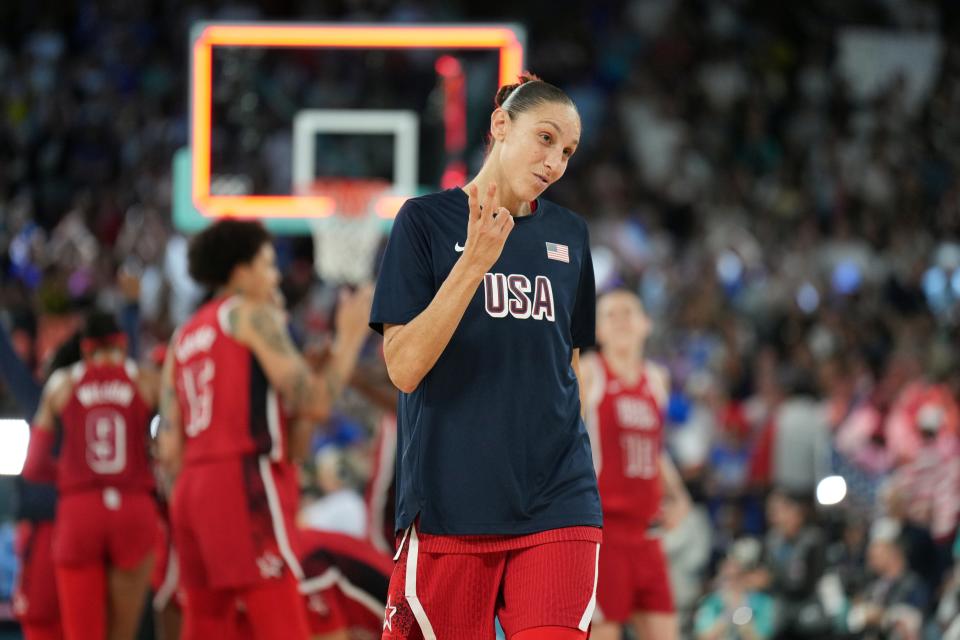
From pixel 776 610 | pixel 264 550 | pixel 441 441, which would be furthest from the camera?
pixel 776 610

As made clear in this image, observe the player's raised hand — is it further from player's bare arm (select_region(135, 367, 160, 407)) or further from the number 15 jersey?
player's bare arm (select_region(135, 367, 160, 407))

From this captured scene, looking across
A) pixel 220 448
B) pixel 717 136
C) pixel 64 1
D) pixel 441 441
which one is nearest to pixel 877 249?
pixel 717 136

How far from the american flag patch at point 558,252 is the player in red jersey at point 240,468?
1.91 m

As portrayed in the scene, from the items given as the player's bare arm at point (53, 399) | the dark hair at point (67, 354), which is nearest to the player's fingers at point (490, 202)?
the player's bare arm at point (53, 399)

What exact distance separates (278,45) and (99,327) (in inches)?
263

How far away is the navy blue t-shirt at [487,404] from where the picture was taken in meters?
3.87

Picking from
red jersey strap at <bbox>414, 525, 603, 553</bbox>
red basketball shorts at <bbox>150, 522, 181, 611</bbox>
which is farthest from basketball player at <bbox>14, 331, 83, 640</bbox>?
red jersey strap at <bbox>414, 525, 603, 553</bbox>

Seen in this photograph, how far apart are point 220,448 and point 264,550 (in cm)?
44

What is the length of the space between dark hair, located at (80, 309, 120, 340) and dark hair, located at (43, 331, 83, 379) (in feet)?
0.92

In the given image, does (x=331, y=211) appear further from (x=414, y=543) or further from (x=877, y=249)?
(x=414, y=543)

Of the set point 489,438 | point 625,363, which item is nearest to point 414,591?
point 489,438

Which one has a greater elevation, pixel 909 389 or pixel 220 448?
pixel 220 448

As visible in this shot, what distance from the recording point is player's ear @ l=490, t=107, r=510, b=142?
407 cm

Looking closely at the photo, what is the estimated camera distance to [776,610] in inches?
407
